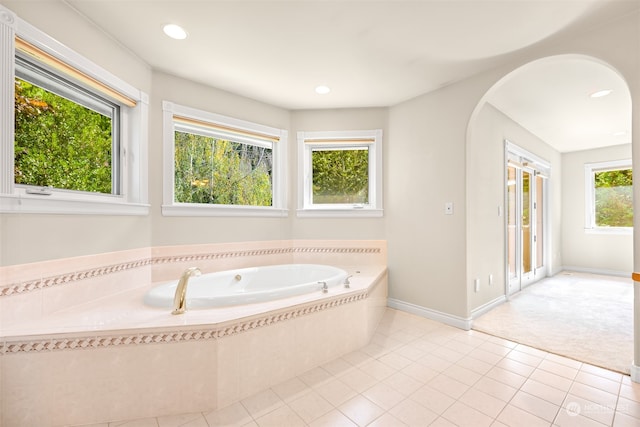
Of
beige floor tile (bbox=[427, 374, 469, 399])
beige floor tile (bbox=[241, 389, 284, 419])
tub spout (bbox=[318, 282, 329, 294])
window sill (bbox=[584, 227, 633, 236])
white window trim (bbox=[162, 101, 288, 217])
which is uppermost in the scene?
white window trim (bbox=[162, 101, 288, 217])

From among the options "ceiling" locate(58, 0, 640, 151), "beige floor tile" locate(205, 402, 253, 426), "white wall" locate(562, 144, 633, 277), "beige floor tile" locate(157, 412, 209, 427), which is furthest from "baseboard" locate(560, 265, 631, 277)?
"beige floor tile" locate(157, 412, 209, 427)

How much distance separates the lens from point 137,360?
1.41 m

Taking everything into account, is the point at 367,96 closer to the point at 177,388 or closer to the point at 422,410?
the point at 422,410

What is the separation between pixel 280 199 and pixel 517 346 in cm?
259

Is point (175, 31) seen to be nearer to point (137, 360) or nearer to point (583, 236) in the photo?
point (137, 360)

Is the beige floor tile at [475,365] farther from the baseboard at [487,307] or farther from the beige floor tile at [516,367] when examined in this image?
the baseboard at [487,307]

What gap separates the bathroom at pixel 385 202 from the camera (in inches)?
66.2

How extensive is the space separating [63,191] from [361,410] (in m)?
2.19

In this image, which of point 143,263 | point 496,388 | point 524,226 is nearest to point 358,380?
point 496,388

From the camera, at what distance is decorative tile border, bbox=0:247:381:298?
1.48 meters

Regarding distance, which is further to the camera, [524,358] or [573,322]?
[573,322]

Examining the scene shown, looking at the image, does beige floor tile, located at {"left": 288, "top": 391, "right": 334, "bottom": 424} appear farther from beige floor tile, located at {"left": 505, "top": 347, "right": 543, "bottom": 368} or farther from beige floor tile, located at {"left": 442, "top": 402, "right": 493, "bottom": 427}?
beige floor tile, located at {"left": 505, "top": 347, "right": 543, "bottom": 368}

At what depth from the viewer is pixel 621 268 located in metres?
4.70

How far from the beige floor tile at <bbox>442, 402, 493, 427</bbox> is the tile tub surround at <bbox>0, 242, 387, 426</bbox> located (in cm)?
91
